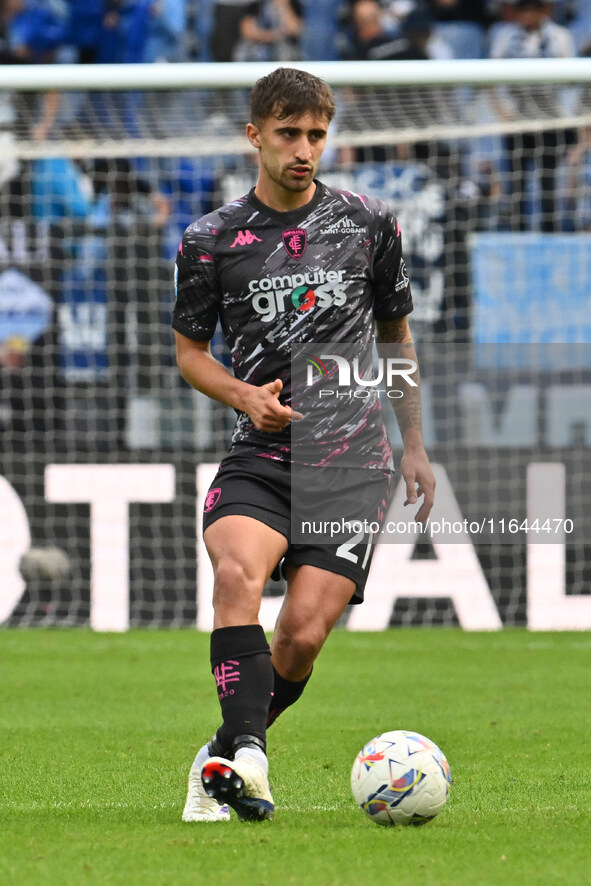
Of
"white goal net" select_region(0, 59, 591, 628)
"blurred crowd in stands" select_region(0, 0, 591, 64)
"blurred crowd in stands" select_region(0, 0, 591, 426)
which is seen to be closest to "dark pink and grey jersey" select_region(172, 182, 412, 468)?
"white goal net" select_region(0, 59, 591, 628)

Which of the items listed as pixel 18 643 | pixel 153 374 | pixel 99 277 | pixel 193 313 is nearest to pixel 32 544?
pixel 18 643

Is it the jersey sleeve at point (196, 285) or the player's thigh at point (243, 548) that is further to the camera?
the jersey sleeve at point (196, 285)

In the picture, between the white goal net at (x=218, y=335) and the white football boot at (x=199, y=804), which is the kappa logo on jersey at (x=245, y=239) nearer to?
the white football boot at (x=199, y=804)

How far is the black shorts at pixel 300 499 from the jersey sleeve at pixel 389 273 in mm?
528

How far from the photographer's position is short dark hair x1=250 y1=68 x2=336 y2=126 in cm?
400

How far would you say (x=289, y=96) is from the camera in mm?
4004

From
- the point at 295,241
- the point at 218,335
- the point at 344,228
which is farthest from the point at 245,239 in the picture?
the point at 218,335

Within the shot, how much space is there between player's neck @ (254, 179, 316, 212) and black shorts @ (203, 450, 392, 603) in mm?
760

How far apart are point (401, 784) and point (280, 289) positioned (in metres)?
1.46

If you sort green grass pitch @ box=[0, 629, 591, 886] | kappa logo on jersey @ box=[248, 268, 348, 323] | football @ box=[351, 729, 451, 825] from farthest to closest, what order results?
1. kappa logo on jersey @ box=[248, 268, 348, 323]
2. football @ box=[351, 729, 451, 825]
3. green grass pitch @ box=[0, 629, 591, 886]

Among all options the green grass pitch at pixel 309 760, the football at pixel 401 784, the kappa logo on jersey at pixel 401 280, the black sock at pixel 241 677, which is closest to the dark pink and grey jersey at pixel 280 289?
the kappa logo on jersey at pixel 401 280

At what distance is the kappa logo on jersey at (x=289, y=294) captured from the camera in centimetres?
412

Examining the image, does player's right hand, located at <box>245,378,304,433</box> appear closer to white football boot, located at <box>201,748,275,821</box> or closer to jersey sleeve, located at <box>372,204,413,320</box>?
jersey sleeve, located at <box>372,204,413,320</box>

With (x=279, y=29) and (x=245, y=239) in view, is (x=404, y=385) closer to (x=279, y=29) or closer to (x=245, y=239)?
(x=245, y=239)
